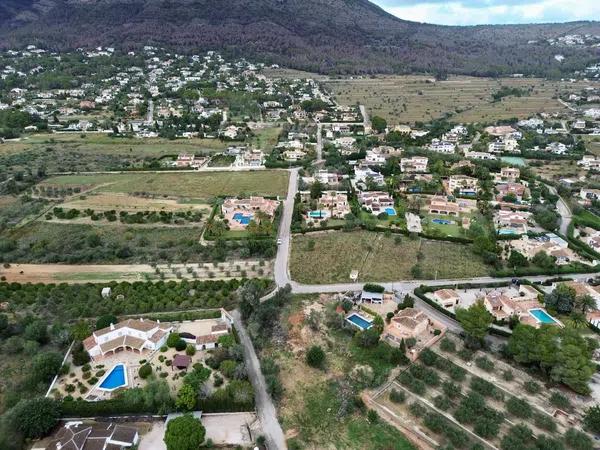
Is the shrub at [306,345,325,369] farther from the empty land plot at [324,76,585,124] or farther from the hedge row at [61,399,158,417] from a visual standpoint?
the empty land plot at [324,76,585,124]

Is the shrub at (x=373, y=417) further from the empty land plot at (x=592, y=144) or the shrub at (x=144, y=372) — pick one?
the empty land plot at (x=592, y=144)

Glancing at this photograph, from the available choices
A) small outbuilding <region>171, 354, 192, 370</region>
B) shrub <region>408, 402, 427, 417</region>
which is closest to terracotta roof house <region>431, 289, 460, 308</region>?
shrub <region>408, 402, 427, 417</region>

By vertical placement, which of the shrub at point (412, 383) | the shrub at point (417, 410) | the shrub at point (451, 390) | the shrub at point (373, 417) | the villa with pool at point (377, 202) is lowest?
the shrub at point (373, 417)

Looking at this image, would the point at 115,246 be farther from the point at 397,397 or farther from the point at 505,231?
the point at 505,231

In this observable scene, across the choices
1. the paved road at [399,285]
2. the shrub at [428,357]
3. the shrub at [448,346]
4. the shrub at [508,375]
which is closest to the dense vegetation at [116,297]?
the paved road at [399,285]

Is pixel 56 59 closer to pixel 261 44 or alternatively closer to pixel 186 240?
pixel 261 44

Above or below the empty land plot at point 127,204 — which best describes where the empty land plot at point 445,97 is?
above
